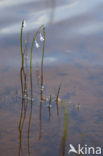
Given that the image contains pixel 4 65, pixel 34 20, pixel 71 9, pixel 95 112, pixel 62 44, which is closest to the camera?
pixel 95 112

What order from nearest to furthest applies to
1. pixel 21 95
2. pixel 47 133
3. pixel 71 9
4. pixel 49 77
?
pixel 47 133 → pixel 21 95 → pixel 49 77 → pixel 71 9

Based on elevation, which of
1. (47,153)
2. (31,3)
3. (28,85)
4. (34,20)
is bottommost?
(47,153)

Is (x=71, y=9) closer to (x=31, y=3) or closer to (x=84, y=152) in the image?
(x=31, y=3)

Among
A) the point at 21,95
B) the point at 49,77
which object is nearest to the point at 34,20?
the point at 49,77

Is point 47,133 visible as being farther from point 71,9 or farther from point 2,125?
point 71,9

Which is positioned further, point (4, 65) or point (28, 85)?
point (4, 65)

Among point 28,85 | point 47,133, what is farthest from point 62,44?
point 47,133

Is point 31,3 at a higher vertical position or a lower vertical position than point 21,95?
higher
